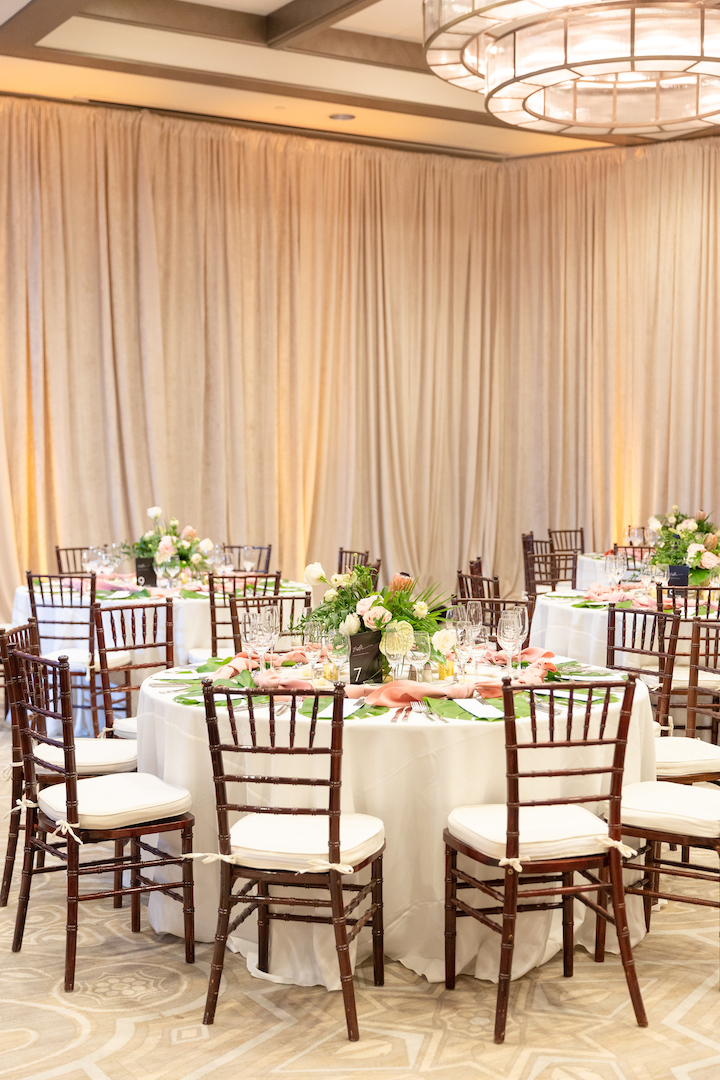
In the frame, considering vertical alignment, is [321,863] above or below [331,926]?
above

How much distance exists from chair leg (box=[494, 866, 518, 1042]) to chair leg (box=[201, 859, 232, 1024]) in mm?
818

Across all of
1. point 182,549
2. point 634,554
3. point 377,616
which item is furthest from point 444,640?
point 634,554

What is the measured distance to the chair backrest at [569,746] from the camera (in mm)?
3246

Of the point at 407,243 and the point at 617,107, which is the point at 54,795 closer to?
the point at 617,107

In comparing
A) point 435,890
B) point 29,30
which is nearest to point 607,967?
point 435,890

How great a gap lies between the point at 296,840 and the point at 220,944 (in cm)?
38

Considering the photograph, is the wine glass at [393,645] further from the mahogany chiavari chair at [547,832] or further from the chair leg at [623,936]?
the chair leg at [623,936]

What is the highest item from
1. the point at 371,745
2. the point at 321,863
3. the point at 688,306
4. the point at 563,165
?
the point at 563,165

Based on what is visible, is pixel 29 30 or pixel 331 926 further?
pixel 29 30

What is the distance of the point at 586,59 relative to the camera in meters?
5.22

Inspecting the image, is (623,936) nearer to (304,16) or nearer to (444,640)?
(444,640)

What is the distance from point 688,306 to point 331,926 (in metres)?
8.46

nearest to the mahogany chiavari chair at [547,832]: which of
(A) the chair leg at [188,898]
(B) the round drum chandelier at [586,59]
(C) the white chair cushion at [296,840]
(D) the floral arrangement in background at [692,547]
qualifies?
(C) the white chair cushion at [296,840]

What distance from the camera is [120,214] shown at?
9719 mm
